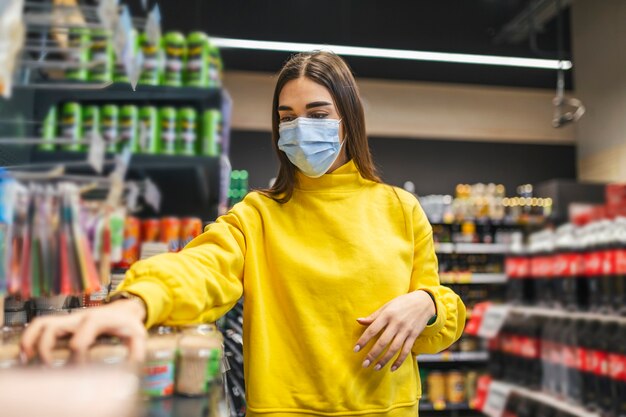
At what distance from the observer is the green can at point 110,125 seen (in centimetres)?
100

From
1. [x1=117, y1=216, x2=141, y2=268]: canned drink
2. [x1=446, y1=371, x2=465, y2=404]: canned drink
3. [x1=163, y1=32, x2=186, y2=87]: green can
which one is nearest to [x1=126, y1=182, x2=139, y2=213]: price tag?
[x1=117, y1=216, x2=141, y2=268]: canned drink

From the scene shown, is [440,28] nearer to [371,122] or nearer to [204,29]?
[371,122]

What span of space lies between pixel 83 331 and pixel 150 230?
3.31ft

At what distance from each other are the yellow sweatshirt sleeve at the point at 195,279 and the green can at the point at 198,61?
41.5 inches

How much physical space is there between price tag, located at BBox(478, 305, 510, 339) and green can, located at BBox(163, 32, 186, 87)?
9.92ft

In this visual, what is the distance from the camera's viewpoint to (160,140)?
5.90ft

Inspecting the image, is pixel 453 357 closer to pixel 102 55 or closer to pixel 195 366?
pixel 102 55

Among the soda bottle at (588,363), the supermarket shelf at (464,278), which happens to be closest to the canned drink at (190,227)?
the soda bottle at (588,363)

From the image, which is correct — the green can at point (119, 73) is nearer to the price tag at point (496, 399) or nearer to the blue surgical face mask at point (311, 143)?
the blue surgical face mask at point (311, 143)

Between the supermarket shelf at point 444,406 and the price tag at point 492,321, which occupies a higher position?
the price tag at point 492,321

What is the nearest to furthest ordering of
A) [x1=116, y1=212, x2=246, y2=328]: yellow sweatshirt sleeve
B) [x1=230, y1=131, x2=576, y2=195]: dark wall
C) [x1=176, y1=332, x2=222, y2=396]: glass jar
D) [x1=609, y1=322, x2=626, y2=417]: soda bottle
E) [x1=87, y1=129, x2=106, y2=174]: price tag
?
1. [x1=176, y1=332, x2=222, y2=396]: glass jar
2. [x1=116, y1=212, x2=246, y2=328]: yellow sweatshirt sleeve
3. [x1=87, y1=129, x2=106, y2=174]: price tag
4. [x1=609, y1=322, x2=626, y2=417]: soda bottle
5. [x1=230, y1=131, x2=576, y2=195]: dark wall

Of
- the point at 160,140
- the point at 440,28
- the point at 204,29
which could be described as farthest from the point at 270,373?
the point at 440,28

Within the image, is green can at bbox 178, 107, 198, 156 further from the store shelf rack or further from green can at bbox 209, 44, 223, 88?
the store shelf rack

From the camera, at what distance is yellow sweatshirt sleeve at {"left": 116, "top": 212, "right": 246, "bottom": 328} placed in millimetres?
720
